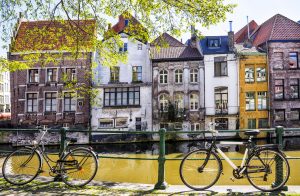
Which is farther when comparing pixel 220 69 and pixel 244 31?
pixel 244 31

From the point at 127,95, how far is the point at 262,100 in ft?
49.2

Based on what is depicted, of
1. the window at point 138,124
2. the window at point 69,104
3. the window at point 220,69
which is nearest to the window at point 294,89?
the window at point 220,69

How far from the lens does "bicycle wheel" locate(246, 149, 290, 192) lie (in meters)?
5.20

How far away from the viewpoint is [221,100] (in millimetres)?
32438

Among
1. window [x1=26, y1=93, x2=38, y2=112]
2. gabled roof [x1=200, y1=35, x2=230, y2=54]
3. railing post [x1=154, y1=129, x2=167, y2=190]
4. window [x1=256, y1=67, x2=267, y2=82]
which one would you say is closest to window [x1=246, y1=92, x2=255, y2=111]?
window [x1=256, y1=67, x2=267, y2=82]

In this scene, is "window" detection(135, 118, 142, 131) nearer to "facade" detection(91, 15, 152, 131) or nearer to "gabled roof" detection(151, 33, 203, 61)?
"facade" detection(91, 15, 152, 131)

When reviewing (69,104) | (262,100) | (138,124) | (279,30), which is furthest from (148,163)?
(279,30)

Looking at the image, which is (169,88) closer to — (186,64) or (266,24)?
(186,64)

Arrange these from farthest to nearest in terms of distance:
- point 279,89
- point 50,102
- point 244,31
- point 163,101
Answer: point 244,31 → point 279,89 → point 163,101 → point 50,102

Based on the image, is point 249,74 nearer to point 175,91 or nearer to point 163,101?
point 175,91

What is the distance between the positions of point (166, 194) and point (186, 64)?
28.4 m

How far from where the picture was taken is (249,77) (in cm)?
3284

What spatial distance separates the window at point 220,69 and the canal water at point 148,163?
26.9ft

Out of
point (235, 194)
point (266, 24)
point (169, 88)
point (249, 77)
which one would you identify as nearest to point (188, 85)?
point (169, 88)
